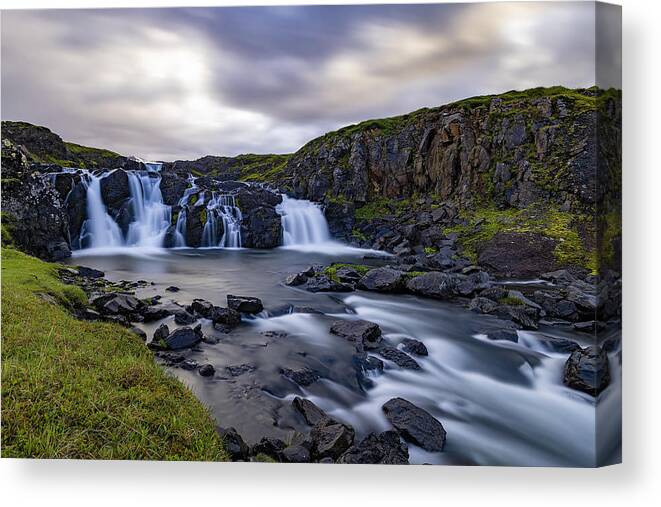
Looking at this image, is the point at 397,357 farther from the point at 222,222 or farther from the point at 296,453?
the point at 222,222

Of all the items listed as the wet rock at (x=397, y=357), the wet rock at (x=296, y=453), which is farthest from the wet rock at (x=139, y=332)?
the wet rock at (x=397, y=357)

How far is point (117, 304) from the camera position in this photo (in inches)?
138

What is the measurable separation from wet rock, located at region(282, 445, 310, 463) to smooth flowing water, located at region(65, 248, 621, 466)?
4.1 inches

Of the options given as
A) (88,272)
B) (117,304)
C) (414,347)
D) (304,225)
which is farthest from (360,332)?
(88,272)

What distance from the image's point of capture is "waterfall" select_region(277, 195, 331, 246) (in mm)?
4230

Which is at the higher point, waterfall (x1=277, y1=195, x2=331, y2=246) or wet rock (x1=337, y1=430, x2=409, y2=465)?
waterfall (x1=277, y1=195, x2=331, y2=246)

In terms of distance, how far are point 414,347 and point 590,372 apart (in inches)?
55.5

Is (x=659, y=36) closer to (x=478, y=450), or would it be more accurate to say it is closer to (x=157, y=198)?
(x=478, y=450)

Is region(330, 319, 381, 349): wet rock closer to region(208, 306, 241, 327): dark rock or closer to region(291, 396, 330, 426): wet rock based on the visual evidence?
region(291, 396, 330, 426): wet rock

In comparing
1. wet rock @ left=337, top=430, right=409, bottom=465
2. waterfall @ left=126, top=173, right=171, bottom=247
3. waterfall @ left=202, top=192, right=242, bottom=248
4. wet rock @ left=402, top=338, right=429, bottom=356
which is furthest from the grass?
wet rock @ left=402, top=338, right=429, bottom=356

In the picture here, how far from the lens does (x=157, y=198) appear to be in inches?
178

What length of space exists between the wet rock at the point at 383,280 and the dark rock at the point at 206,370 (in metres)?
1.77

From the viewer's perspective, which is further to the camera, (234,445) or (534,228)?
(534,228)

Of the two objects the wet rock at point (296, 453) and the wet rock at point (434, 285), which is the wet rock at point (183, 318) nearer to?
the wet rock at point (296, 453)
